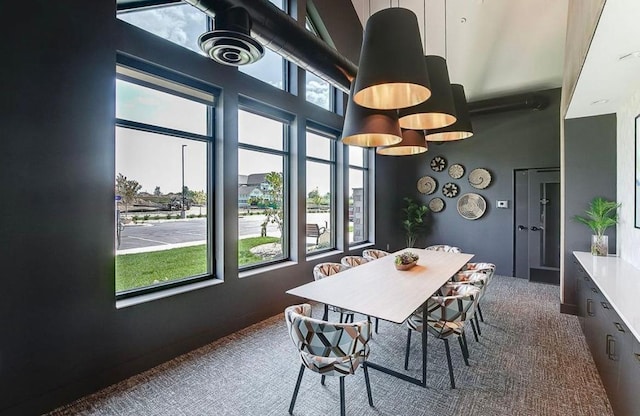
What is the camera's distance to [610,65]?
2479mm

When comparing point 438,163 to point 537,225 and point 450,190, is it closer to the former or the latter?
point 450,190

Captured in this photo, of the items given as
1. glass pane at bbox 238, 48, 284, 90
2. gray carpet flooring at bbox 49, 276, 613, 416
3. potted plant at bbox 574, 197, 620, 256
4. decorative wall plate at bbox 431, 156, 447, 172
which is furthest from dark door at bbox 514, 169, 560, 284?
glass pane at bbox 238, 48, 284, 90

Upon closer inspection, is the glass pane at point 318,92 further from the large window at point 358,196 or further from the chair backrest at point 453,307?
the chair backrest at point 453,307

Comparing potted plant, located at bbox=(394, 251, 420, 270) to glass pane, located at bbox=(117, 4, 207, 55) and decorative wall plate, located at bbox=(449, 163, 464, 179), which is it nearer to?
glass pane, located at bbox=(117, 4, 207, 55)

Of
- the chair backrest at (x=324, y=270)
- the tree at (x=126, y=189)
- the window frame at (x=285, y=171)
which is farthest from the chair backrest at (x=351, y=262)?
the tree at (x=126, y=189)

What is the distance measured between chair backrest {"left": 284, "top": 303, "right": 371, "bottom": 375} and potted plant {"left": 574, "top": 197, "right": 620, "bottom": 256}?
3426mm

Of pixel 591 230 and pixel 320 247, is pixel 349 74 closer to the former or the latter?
pixel 320 247

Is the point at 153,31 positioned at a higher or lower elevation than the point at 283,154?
higher

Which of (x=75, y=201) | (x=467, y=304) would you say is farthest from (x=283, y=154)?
(x=467, y=304)

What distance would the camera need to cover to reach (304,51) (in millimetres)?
3271

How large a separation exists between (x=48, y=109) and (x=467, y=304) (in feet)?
11.8

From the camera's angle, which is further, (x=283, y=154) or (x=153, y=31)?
(x=283, y=154)

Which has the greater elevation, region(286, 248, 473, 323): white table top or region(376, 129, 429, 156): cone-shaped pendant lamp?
region(376, 129, 429, 156): cone-shaped pendant lamp

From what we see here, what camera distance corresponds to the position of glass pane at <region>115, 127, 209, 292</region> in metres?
2.89
